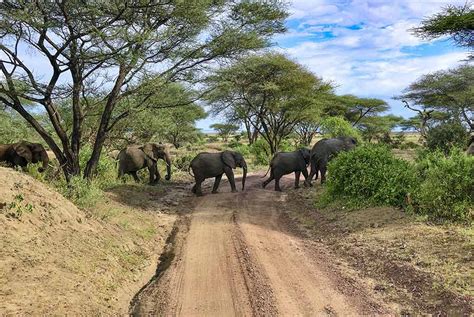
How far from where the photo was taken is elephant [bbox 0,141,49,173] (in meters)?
12.9

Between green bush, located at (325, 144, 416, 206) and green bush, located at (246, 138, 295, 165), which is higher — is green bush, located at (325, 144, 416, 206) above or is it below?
below

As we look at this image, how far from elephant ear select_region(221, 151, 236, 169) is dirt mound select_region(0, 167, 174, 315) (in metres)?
6.92

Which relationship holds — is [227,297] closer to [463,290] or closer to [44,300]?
[44,300]

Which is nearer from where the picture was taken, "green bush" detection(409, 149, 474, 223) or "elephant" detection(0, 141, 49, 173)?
"green bush" detection(409, 149, 474, 223)

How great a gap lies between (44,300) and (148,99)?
30.1 feet

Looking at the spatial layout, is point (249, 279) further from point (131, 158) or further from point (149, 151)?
point (149, 151)

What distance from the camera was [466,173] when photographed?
871cm

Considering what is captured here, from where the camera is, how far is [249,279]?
6332mm

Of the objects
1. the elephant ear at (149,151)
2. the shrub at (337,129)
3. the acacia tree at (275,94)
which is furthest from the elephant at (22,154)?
the shrub at (337,129)

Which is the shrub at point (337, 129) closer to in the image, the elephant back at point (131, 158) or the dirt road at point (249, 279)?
the elephant back at point (131, 158)

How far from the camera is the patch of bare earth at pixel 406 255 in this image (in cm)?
562

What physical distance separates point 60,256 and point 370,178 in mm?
7111

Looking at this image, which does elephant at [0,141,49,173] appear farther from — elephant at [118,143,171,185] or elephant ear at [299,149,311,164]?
elephant ear at [299,149,311,164]

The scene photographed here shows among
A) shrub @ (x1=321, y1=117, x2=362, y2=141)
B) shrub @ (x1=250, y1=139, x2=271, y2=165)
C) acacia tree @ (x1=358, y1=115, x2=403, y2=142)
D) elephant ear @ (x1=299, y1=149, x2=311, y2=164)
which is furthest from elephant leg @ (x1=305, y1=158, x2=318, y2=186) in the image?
acacia tree @ (x1=358, y1=115, x2=403, y2=142)
